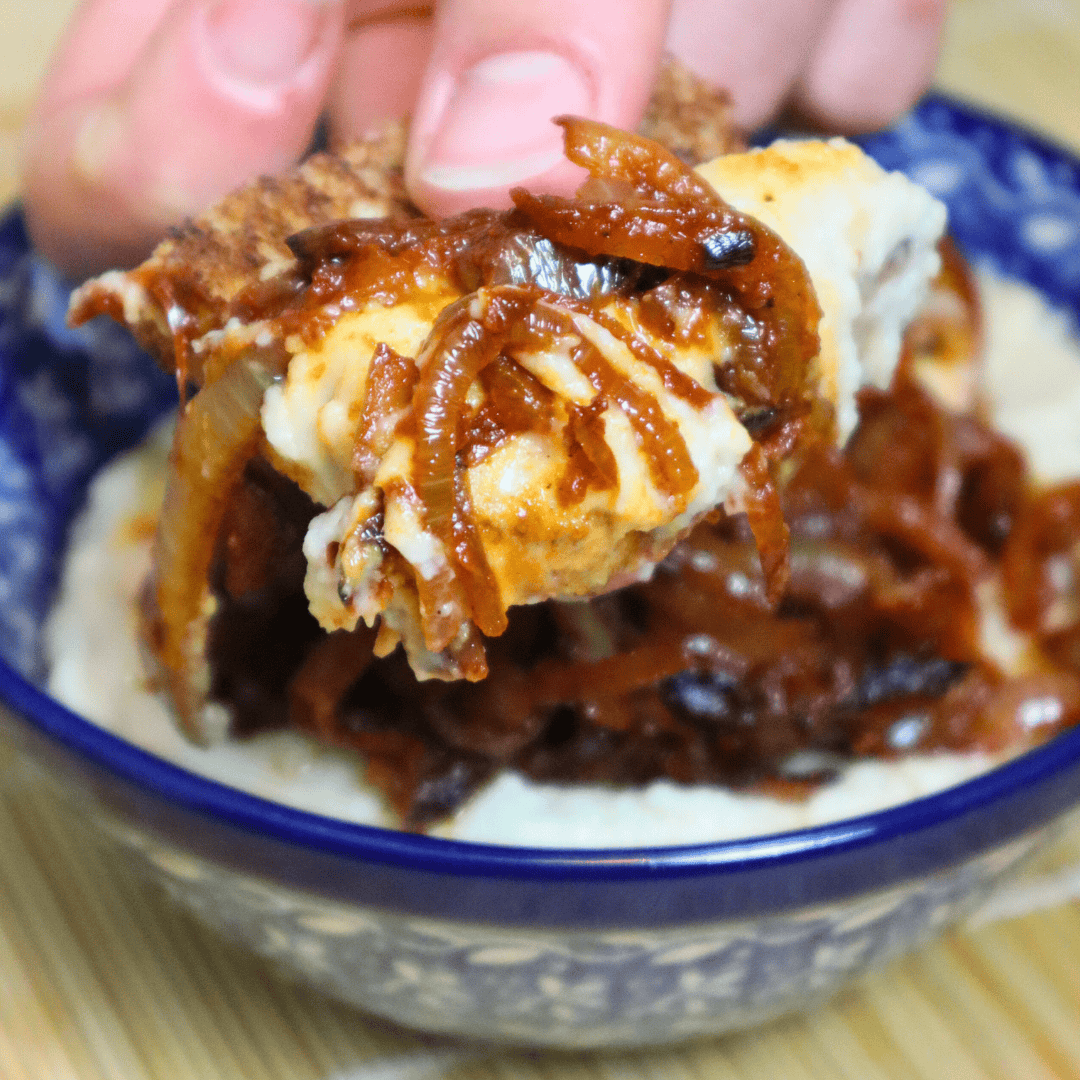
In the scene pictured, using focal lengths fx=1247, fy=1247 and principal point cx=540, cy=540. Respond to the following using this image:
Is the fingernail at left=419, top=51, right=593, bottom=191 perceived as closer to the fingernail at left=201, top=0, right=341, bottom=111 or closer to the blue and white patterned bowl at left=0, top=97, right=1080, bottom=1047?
the fingernail at left=201, top=0, right=341, bottom=111

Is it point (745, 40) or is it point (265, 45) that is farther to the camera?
point (745, 40)

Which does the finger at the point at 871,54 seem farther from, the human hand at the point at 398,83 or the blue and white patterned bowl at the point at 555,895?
the blue and white patterned bowl at the point at 555,895

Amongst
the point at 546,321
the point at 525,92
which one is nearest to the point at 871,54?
the point at 525,92

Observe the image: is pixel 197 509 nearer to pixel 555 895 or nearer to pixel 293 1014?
pixel 555 895

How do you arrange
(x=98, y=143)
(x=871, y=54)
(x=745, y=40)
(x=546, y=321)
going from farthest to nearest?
(x=871, y=54)
(x=745, y=40)
(x=98, y=143)
(x=546, y=321)

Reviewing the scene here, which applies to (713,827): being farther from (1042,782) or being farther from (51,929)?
(51,929)

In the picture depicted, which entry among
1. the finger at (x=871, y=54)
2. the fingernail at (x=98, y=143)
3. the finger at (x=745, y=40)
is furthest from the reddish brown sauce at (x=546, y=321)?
the finger at (x=871, y=54)
